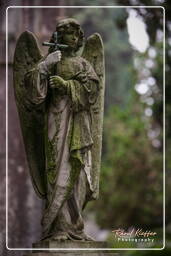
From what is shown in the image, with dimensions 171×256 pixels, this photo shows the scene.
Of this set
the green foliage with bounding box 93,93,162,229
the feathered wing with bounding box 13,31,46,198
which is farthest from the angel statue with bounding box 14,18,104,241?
the green foliage with bounding box 93,93,162,229

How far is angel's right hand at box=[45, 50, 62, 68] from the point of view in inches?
454

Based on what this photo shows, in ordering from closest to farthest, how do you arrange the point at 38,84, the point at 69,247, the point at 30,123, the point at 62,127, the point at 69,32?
the point at 69,247 < the point at 38,84 < the point at 62,127 < the point at 69,32 < the point at 30,123

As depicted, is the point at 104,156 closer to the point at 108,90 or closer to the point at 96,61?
the point at 108,90

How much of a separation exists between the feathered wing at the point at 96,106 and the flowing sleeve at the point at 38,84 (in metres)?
0.71

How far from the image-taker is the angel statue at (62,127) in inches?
453

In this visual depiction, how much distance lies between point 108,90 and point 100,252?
36.6 meters

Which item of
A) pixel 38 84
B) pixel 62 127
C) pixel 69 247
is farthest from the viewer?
pixel 62 127

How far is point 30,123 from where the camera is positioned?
39.1 ft

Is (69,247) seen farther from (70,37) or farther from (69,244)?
(70,37)

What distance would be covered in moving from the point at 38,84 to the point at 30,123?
0.62 metres

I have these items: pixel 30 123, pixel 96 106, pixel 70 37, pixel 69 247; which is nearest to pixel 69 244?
pixel 69 247

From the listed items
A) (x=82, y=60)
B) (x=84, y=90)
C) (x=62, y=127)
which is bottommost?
(x=62, y=127)

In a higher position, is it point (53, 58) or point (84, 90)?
point (53, 58)

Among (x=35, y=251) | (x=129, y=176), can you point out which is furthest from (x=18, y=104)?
(x=129, y=176)
